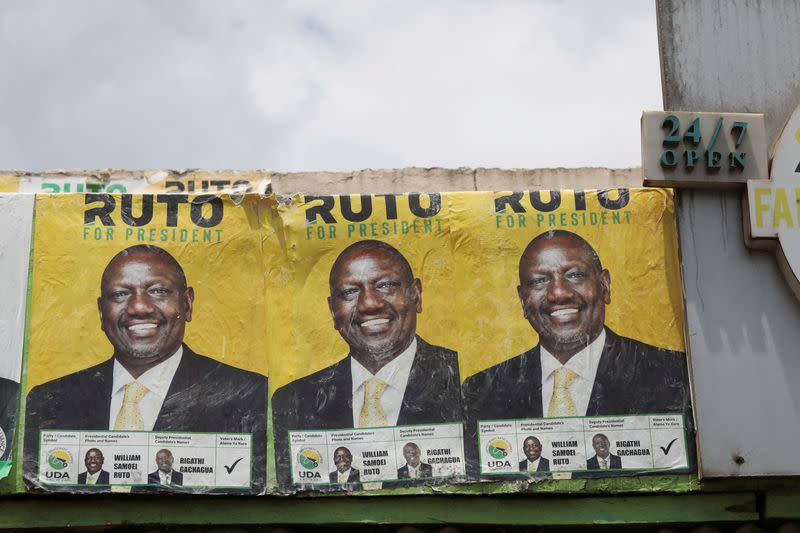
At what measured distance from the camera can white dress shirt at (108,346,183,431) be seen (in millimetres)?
8141

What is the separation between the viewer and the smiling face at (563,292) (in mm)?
8391

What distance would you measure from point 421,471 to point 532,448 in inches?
32.9

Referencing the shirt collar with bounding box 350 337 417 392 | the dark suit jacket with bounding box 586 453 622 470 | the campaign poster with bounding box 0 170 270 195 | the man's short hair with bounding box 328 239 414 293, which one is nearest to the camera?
the dark suit jacket with bounding box 586 453 622 470

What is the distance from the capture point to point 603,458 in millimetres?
8070

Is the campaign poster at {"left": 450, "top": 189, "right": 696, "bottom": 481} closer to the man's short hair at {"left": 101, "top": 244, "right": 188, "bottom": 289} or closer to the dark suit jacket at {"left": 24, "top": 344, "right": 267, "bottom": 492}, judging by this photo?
the dark suit jacket at {"left": 24, "top": 344, "right": 267, "bottom": 492}

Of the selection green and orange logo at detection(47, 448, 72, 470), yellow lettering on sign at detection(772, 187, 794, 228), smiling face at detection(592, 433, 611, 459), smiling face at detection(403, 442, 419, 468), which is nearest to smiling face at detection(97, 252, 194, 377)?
green and orange logo at detection(47, 448, 72, 470)

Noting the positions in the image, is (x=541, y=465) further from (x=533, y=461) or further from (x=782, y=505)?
(x=782, y=505)

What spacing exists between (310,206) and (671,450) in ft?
10.9

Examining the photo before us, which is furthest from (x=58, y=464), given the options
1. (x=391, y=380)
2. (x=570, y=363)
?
(x=570, y=363)

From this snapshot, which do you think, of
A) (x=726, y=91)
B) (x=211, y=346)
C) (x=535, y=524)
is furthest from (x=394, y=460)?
(x=726, y=91)

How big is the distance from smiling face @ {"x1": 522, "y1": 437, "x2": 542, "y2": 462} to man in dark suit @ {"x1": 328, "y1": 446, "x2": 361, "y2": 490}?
1241 mm

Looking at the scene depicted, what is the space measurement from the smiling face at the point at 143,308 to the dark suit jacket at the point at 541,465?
9.00 ft

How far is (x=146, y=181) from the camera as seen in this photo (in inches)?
377

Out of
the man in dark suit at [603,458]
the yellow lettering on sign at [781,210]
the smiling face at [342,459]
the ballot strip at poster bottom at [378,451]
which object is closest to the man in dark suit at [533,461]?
the man in dark suit at [603,458]
